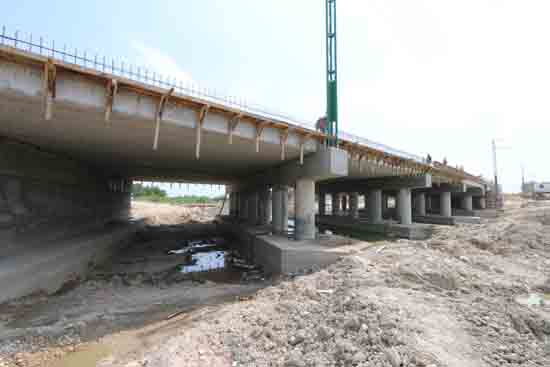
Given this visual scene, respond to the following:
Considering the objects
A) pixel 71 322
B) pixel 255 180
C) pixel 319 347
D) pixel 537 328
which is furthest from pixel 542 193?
pixel 71 322

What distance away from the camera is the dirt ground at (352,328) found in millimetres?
4137

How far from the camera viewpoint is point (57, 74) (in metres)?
7.41

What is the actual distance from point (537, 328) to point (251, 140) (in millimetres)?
10781

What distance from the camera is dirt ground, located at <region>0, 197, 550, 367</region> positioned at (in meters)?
4.14

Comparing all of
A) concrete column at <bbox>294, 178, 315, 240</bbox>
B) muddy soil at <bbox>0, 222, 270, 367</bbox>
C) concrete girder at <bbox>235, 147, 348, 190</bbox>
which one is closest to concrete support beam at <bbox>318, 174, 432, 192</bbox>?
concrete girder at <bbox>235, 147, 348, 190</bbox>

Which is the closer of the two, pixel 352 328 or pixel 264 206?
pixel 352 328

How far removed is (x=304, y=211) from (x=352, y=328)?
1057 centimetres

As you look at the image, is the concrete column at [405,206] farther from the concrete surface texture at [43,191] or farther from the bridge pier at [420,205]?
the concrete surface texture at [43,191]

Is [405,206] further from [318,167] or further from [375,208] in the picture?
[318,167]

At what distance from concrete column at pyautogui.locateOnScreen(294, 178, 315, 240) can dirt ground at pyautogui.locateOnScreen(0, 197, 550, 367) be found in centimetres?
642

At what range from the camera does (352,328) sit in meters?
4.93

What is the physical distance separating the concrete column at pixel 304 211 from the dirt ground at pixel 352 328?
21.1 feet

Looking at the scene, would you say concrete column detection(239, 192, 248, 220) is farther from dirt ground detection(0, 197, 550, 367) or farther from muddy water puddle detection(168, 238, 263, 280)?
dirt ground detection(0, 197, 550, 367)

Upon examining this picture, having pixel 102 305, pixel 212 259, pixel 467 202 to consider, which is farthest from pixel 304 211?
pixel 467 202
